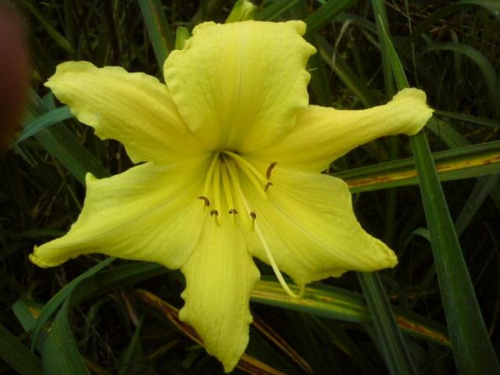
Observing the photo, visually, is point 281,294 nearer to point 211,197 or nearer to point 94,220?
point 211,197

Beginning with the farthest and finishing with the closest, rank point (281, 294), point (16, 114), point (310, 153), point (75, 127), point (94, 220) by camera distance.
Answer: point (75, 127)
point (281, 294)
point (310, 153)
point (94, 220)
point (16, 114)

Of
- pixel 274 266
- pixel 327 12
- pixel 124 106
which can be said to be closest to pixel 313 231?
pixel 274 266

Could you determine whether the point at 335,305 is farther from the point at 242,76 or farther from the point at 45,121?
the point at 45,121

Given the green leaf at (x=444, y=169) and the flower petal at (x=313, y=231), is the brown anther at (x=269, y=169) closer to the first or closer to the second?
the flower petal at (x=313, y=231)

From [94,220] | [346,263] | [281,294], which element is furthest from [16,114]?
[281,294]

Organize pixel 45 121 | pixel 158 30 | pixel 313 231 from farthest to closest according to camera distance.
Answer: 1. pixel 158 30
2. pixel 45 121
3. pixel 313 231

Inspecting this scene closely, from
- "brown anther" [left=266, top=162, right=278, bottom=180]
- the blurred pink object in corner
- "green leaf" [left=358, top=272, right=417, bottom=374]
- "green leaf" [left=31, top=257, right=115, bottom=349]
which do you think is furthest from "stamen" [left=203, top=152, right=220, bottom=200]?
the blurred pink object in corner
